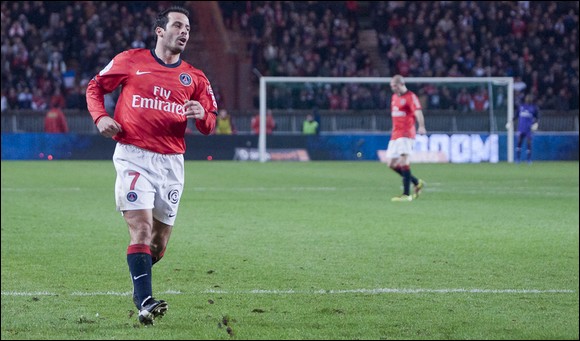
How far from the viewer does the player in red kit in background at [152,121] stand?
22.7 feet

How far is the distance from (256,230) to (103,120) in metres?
6.13

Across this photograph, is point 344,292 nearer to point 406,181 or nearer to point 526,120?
point 406,181

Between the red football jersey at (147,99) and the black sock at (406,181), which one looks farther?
the black sock at (406,181)

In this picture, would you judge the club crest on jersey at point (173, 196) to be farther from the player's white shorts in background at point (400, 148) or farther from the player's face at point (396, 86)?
the player's white shorts in background at point (400, 148)

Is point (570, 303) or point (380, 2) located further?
point (380, 2)

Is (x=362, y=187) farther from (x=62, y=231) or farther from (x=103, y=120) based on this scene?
(x=103, y=120)

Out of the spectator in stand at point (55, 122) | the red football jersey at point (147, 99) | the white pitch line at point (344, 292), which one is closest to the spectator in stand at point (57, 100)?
the spectator in stand at point (55, 122)

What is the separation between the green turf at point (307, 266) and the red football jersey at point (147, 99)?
1107mm

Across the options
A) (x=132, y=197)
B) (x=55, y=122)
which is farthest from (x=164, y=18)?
(x=55, y=122)

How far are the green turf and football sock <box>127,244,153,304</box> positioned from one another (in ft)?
0.70

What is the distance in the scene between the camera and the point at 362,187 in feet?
69.8

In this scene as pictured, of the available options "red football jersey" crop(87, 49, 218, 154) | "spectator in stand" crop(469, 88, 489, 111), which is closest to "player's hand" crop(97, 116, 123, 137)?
"red football jersey" crop(87, 49, 218, 154)

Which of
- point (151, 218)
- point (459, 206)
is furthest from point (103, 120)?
point (459, 206)

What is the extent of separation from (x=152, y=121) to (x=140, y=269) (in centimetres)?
98
